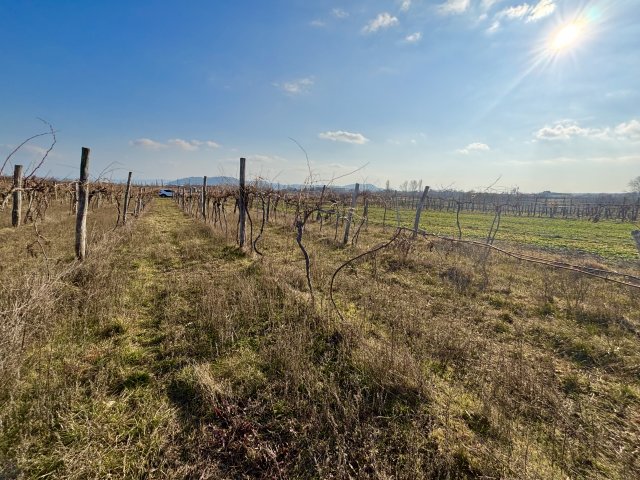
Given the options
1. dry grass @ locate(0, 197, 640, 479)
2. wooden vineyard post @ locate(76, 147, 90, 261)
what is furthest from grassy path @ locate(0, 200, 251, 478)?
wooden vineyard post @ locate(76, 147, 90, 261)

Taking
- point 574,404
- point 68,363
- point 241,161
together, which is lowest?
point 574,404

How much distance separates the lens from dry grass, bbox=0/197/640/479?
221cm

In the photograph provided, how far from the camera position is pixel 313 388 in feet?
9.46

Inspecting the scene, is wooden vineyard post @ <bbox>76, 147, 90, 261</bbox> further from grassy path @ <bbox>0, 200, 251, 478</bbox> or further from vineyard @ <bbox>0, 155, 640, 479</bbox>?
grassy path @ <bbox>0, 200, 251, 478</bbox>

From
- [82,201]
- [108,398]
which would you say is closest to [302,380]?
[108,398]

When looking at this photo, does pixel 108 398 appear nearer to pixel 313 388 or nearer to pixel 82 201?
pixel 313 388

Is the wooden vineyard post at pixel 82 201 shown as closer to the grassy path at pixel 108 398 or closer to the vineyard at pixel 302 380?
Result: the vineyard at pixel 302 380

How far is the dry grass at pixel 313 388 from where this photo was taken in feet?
7.25

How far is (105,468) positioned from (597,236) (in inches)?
1006

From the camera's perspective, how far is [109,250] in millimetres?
7348

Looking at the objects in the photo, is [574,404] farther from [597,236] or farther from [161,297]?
[597,236]

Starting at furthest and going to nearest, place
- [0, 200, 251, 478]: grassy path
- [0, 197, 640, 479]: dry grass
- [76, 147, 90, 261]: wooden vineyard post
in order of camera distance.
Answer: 1. [76, 147, 90, 261]: wooden vineyard post
2. [0, 197, 640, 479]: dry grass
3. [0, 200, 251, 478]: grassy path

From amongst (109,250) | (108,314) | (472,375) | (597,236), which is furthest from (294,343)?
(597,236)

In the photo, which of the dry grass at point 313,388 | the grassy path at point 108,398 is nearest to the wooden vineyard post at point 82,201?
the dry grass at point 313,388
